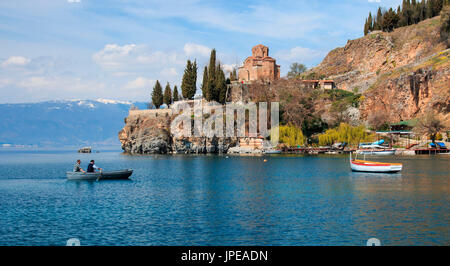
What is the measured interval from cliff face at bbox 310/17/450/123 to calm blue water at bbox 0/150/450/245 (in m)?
48.8

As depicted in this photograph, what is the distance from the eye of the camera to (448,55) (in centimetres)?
8894

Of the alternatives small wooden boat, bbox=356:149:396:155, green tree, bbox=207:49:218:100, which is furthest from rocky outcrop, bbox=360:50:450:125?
green tree, bbox=207:49:218:100

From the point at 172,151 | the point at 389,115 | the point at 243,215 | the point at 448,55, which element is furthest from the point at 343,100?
the point at 243,215

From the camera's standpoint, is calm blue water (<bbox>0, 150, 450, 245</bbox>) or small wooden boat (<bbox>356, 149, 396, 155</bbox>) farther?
small wooden boat (<bbox>356, 149, 396, 155</bbox>)

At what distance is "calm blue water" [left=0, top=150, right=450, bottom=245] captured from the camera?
20328mm

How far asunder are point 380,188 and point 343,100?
67.7 meters

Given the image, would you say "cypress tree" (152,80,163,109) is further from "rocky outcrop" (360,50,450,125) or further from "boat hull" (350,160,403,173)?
"boat hull" (350,160,403,173)

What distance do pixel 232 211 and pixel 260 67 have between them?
80739 millimetres

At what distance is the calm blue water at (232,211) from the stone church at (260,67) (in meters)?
62.1

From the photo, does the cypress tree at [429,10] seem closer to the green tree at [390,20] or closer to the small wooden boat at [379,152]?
the green tree at [390,20]

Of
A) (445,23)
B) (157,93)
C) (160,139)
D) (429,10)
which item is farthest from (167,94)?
(429,10)

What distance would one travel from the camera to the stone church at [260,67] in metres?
104

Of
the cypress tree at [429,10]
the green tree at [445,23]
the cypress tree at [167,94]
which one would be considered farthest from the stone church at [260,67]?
the cypress tree at [429,10]
